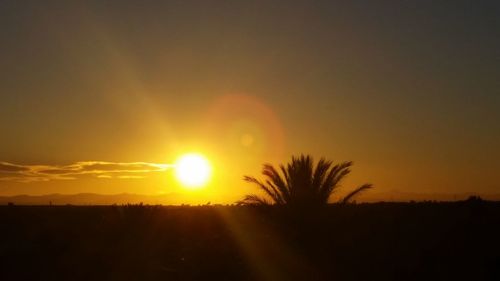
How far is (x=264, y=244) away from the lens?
16359 millimetres

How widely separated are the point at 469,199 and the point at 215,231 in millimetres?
9818

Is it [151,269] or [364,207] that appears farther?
[364,207]

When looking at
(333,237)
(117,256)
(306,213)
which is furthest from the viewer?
(306,213)

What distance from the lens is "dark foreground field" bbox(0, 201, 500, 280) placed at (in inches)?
547

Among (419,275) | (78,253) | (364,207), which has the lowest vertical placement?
(419,275)

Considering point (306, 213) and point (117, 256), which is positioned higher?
point (306, 213)

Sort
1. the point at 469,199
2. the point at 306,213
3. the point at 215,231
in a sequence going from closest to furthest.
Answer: the point at 215,231, the point at 306,213, the point at 469,199

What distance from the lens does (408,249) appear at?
15.6 metres

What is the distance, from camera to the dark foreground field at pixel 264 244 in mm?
13898

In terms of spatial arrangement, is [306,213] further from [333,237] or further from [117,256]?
[117,256]

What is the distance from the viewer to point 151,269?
46.3 ft

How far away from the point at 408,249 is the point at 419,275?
2072mm

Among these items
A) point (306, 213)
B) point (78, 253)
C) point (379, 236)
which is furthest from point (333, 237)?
point (78, 253)

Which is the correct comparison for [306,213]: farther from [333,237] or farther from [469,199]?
[469,199]
